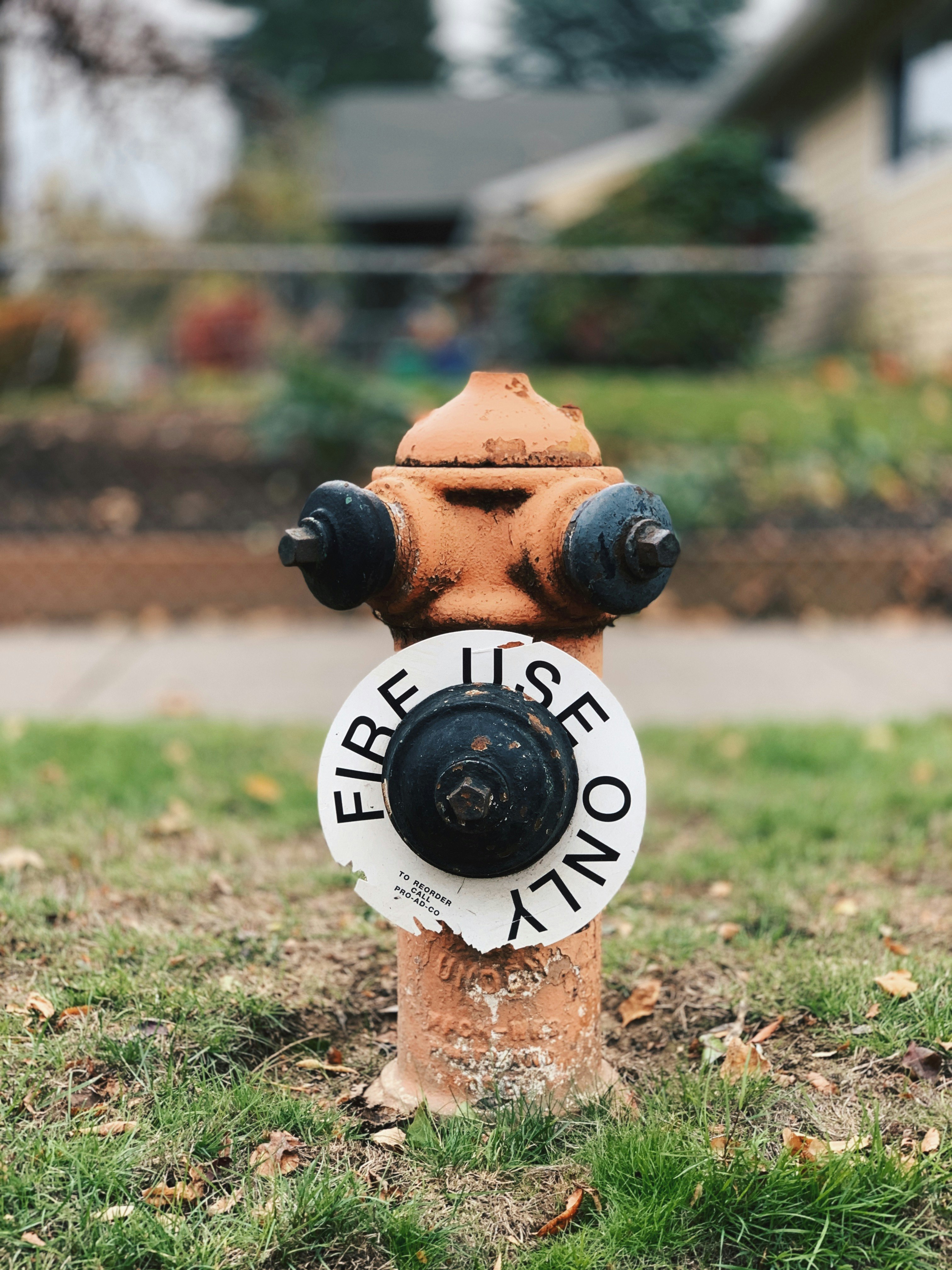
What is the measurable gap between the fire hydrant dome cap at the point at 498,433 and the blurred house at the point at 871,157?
715 cm

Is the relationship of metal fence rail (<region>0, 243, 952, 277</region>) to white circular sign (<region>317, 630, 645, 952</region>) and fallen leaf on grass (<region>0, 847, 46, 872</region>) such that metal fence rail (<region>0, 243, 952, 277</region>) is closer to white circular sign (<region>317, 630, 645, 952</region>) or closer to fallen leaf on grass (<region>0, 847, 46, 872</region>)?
fallen leaf on grass (<region>0, 847, 46, 872</region>)

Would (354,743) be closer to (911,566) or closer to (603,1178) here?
(603,1178)

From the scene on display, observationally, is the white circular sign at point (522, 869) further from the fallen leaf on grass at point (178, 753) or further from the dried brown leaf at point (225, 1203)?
the fallen leaf on grass at point (178, 753)

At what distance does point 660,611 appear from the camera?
6.32 meters

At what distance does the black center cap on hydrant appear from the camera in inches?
62.7

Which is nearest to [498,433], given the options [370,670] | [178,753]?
[178,753]

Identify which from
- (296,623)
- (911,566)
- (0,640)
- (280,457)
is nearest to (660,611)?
(911,566)

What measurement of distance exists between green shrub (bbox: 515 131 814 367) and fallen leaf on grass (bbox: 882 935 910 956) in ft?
28.4

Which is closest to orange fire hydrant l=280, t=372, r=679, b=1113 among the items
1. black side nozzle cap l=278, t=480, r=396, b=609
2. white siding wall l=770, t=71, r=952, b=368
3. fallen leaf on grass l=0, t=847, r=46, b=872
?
black side nozzle cap l=278, t=480, r=396, b=609

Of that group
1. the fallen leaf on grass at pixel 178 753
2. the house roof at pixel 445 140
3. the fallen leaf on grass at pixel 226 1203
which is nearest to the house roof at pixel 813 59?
the fallen leaf on grass at pixel 178 753

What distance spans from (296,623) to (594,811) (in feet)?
15.7

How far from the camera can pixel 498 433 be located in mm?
1757

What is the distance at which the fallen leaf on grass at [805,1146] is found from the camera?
1.62 meters

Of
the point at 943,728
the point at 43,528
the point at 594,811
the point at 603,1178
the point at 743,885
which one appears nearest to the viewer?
the point at 603,1178
